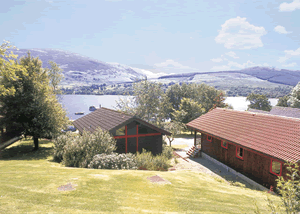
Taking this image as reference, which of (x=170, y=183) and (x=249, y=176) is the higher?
(x=170, y=183)

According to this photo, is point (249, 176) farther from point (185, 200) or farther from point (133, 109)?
point (133, 109)

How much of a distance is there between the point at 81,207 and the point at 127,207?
65.1 inches

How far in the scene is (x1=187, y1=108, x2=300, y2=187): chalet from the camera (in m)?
13.1

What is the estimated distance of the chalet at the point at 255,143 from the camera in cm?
1313

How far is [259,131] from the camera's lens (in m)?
16.3

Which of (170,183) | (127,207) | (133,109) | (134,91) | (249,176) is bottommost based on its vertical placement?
(249,176)

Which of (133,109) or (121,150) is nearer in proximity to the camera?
(121,150)

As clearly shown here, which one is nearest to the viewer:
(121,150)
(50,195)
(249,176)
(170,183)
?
(50,195)

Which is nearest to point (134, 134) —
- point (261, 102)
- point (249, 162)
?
point (249, 162)

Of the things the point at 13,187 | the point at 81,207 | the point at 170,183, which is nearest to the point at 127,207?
the point at 81,207

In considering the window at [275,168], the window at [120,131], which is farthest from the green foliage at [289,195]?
the window at [120,131]

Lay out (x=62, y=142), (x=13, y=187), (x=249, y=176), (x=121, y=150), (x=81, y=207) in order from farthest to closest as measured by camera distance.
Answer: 1. (x=121, y=150)
2. (x=62, y=142)
3. (x=249, y=176)
4. (x=13, y=187)
5. (x=81, y=207)

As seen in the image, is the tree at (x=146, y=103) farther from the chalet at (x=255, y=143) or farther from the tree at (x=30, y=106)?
the tree at (x=30, y=106)

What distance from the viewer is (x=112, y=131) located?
18875mm
